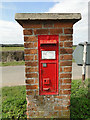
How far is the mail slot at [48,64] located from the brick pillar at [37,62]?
0.07 meters

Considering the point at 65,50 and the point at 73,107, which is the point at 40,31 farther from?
the point at 73,107

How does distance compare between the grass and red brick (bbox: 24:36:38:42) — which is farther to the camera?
the grass

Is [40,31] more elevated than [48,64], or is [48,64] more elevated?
[40,31]

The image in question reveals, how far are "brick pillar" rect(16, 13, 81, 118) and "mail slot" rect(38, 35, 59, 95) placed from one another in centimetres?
7

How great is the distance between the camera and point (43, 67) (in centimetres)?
203

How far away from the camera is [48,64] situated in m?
2.02

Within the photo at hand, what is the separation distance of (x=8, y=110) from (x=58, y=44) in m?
2.05

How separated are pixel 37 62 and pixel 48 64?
0.20m

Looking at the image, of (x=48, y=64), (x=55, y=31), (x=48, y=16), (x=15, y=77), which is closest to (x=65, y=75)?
(x=48, y=64)

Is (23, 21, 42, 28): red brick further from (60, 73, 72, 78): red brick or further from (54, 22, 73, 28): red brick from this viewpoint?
(60, 73, 72, 78): red brick

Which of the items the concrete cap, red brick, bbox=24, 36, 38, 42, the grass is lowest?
the grass

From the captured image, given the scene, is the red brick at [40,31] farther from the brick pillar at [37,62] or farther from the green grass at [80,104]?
the green grass at [80,104]

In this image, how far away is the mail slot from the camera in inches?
76.7

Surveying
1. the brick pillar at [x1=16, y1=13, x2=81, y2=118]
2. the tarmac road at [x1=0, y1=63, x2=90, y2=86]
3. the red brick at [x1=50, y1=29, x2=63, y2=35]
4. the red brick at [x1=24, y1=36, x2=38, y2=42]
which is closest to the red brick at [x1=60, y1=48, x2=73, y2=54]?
the brick pillar at [x1=16, y1=13, x2=81, y2=118]
